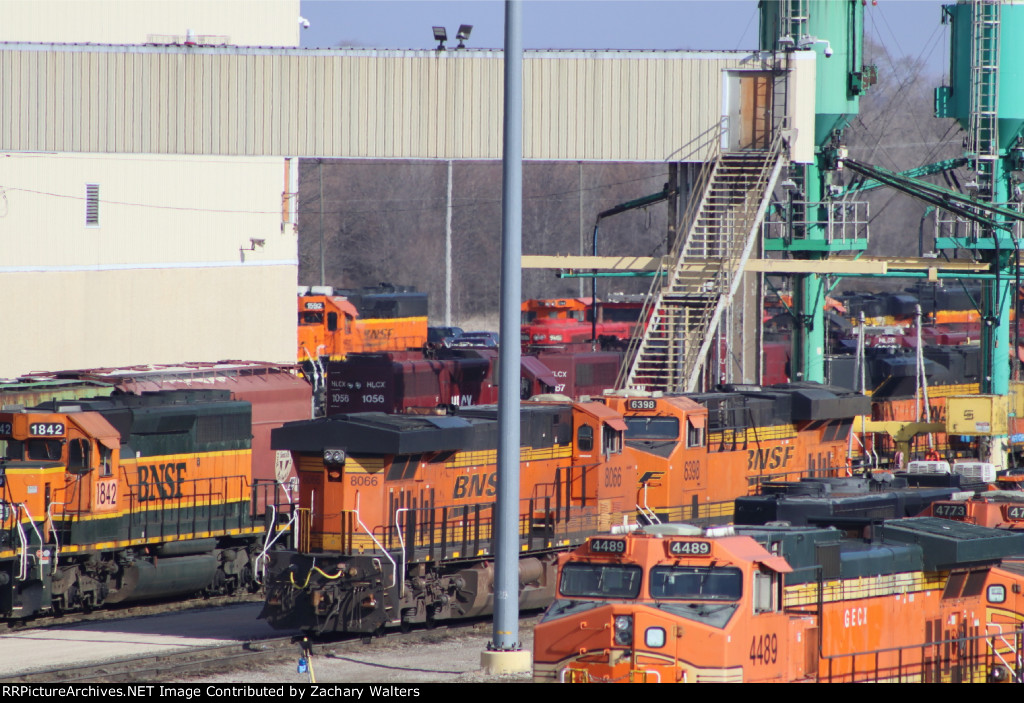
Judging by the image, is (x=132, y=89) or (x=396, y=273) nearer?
(x=132, y=89)

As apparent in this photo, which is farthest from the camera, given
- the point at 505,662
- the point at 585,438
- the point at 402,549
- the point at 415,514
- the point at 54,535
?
the point at 585,438

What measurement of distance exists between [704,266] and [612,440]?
1311 cm

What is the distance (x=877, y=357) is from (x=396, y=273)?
64.4m

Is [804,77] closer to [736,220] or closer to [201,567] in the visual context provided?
[736,220]

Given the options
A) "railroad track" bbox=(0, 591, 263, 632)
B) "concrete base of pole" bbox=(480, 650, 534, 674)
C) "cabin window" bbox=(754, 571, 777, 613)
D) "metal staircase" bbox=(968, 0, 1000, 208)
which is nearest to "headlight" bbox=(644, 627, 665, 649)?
"cabin window" bbox=(754, 571, 777, 613)

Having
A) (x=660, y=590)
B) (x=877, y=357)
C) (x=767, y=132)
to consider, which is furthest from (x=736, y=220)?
(x=660, y=590)

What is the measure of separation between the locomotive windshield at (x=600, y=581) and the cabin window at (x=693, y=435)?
1265 centimetres

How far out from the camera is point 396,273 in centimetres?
10806

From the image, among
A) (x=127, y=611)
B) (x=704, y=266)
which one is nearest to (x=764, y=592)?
(x=127, y=611)

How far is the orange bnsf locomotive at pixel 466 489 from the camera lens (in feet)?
76.4

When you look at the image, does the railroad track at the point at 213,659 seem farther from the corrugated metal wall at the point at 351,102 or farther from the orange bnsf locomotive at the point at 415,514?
the corrugated metal wall at the point at 351,102

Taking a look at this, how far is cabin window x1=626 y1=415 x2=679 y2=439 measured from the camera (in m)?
27.6

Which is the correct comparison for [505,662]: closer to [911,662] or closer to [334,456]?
[911,662]

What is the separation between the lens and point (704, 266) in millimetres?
38938
